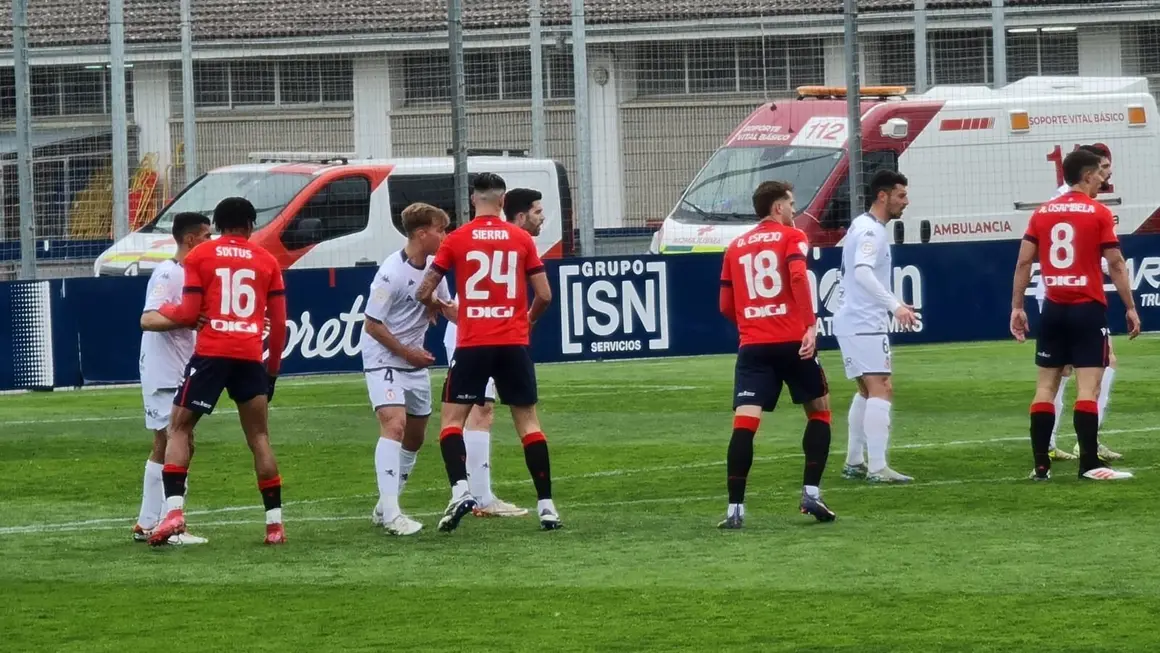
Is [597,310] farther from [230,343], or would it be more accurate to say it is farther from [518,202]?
[230,343]

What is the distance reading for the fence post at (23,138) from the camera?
18000 millimetres

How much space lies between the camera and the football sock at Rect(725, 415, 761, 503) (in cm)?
966

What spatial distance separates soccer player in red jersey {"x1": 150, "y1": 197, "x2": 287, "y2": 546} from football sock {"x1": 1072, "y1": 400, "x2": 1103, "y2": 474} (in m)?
4.53

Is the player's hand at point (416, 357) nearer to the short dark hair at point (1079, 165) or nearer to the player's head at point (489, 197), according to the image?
the player's head at point (489, 197)

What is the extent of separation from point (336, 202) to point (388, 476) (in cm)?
1173

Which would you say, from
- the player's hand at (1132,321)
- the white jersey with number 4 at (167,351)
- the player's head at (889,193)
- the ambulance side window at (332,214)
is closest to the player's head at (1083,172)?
the player's hand at (1132,321)

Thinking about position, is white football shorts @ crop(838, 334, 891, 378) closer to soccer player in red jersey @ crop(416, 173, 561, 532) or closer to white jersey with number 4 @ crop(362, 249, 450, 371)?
soccer player in red jersey @ crop(416, 173, 561, 532)

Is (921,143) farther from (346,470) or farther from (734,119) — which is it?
(346,470)

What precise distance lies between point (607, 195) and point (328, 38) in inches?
168

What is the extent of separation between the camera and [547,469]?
985 cm

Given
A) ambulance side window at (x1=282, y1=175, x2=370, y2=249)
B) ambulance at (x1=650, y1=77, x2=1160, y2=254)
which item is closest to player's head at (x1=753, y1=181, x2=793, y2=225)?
ambulance at (x1=650, y1=77, x2=1160, y2=254)

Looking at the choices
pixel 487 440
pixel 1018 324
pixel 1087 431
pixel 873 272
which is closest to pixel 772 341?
pixel 487 440

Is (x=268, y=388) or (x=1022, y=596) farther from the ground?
(x=268, y=388)

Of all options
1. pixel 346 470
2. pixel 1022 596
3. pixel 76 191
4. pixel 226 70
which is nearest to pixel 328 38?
pixel 226 70
